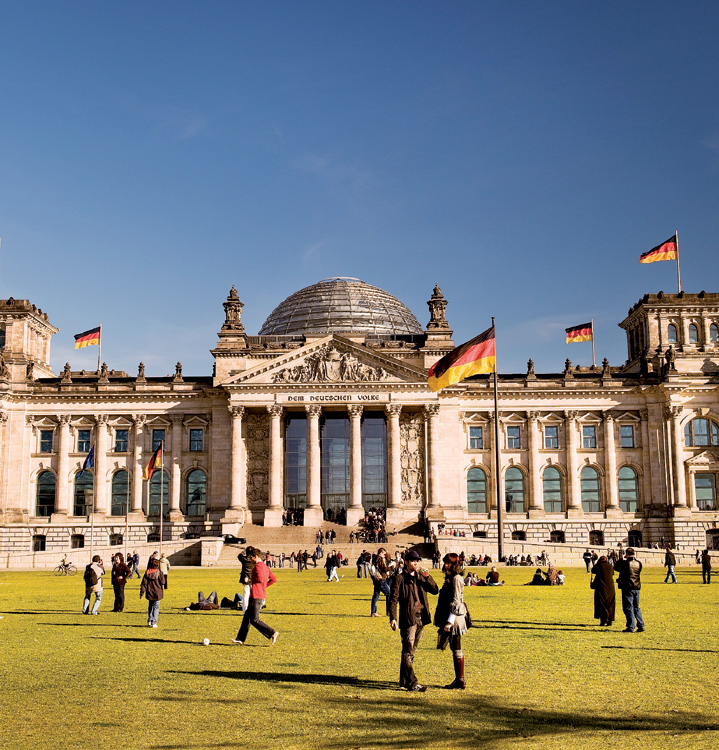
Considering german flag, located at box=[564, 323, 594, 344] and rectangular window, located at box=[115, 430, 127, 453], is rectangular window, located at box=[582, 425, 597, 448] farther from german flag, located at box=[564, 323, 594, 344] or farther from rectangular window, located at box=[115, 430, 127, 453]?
rectangular window, located at box=[115, 430, 127, 453]

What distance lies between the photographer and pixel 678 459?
276 ft

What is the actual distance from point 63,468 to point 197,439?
12.8 meters

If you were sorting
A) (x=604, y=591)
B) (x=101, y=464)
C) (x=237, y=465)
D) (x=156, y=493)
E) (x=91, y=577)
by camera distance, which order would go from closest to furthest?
(x=604, y=591) < (x=91, y=577) < (x=237, y=465) < (x=101, y=464) < (x=156, y=493)

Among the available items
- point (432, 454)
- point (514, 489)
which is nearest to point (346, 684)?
point (432, 454)

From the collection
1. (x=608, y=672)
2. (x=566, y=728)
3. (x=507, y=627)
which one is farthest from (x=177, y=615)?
(x=566, y=728)

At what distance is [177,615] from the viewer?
30766mm

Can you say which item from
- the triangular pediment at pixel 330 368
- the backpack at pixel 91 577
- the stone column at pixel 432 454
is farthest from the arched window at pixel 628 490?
the backpack at pixel 91 577

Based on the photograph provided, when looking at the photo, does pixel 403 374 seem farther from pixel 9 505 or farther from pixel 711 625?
pixel 711 625

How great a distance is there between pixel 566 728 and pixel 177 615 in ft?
62.9

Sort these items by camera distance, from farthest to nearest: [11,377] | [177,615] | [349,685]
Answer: [11,377]
[177,615]
[349,685]

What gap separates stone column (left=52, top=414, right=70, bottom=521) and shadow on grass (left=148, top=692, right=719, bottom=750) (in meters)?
73.7

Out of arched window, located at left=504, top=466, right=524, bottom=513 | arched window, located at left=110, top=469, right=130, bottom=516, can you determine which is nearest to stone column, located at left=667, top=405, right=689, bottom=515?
arched window, located at left=504, top=466, right=524, bottom=513

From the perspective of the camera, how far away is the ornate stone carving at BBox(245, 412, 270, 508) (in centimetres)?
8456

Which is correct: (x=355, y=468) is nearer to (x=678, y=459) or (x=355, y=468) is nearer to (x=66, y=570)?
(x=66, y=570)
